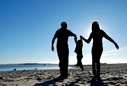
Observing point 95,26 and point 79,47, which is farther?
point 79,47

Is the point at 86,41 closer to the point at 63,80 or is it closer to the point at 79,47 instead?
the point at 63,80

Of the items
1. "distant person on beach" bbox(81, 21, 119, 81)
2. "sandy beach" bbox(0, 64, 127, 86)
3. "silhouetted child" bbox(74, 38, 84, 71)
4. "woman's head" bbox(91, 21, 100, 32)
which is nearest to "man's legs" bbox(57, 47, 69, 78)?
"sandy beach" bbox(0, 64, 127, 86)

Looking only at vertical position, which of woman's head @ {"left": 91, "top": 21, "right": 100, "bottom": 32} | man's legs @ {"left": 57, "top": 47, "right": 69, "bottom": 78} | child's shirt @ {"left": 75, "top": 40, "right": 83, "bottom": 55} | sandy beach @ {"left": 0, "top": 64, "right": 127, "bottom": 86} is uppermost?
woman's head @ {"left": 91, "top": 21, "right": 100, "bottom": 32}

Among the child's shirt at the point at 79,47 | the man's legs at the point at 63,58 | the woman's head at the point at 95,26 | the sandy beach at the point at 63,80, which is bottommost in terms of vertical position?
the sandy beach at the point at 63,80

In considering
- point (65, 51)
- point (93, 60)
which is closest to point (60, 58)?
point (65, 51)

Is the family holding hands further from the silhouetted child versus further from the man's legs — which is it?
the silhouetted child

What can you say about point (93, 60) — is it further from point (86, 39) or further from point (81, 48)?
point (81, 48)

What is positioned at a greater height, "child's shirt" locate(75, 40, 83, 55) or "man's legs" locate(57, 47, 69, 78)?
"child's shirt" locate(75, 40, 83, 55)

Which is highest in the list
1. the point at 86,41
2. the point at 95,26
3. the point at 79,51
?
the point at 95,26

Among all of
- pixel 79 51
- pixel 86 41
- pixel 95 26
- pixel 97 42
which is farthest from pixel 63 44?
pixel 79 51

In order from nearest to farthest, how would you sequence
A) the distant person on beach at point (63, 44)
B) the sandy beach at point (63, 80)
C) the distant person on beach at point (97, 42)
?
the sandy beach at point (63, 80) < the distant person on beach at point (97, 42) < the distant person on beach at point (63, 44)

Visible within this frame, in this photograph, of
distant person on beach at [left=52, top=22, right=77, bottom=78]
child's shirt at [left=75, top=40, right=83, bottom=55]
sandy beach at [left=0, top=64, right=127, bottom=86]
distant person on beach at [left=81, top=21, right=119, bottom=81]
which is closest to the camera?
sandy beach at [left=0, top=64, right=127, bottom=86]

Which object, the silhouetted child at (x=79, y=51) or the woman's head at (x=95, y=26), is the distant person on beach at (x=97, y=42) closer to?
the woman's head at (x=95, y=26)

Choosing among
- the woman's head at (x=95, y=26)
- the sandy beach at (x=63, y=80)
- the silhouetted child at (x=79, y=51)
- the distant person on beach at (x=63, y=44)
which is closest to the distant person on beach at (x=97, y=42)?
the woman's head at (x=95, y=26)
